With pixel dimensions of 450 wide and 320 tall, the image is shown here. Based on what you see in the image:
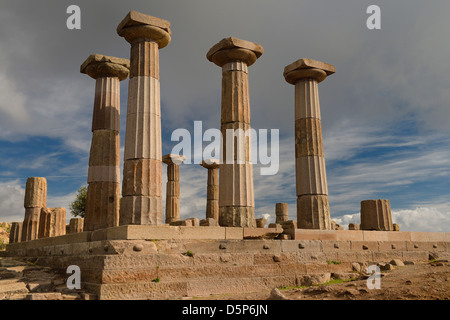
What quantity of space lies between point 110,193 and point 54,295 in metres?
7.95

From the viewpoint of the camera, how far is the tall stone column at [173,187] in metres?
26.8

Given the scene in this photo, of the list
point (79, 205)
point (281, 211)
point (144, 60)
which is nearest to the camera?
point (144, 60)

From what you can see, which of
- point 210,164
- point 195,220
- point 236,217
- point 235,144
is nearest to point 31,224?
point 210,164

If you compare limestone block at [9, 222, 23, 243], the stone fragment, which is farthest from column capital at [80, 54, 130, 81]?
the stone fragment

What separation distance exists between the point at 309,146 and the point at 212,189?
1164cm

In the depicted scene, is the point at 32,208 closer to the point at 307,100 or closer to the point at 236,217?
the point at 236,217

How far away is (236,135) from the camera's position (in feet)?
46.4

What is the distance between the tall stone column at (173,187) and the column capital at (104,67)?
10551 millimetres

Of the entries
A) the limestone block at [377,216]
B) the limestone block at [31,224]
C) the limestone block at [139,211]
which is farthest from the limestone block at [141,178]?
the limestone block at [31,224]

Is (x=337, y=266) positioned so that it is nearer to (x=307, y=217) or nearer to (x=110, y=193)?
(x=307, y=217)

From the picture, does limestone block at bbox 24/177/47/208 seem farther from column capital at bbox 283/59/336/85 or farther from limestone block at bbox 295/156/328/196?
column capital at bbox 283/59/336/85

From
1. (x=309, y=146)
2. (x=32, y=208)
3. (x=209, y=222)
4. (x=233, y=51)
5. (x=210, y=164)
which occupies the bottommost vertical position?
(x=209, y=222)
